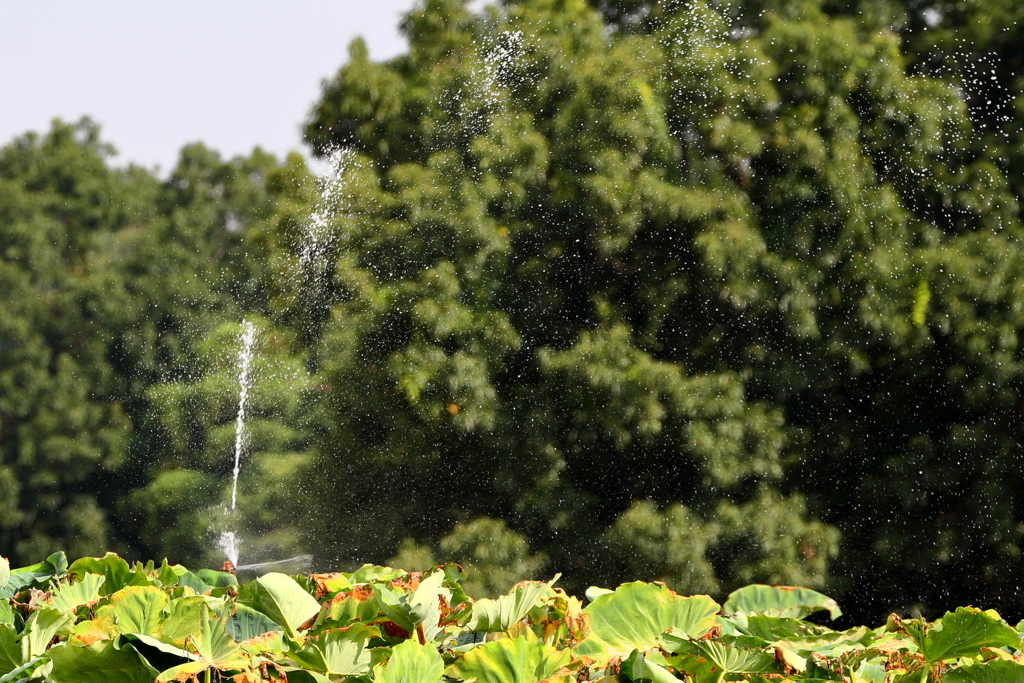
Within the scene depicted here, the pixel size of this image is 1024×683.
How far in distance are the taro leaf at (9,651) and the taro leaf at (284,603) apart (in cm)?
27

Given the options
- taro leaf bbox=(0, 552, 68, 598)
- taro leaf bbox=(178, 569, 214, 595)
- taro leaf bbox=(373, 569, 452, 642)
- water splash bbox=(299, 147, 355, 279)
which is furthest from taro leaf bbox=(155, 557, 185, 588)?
water splash bbox=(299, 147, 355, 279)

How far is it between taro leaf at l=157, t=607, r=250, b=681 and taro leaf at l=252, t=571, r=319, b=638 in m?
0.19

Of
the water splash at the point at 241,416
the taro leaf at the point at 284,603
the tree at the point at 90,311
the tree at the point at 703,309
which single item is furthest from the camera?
the tree at the point at 90,311

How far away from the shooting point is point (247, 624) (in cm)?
118

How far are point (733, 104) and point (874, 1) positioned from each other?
43.1 inches

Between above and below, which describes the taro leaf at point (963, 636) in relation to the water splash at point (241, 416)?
below

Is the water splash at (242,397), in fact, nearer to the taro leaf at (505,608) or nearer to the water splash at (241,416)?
the water splash at (241,416)

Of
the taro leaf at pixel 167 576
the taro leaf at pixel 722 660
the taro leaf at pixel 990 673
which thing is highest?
the taro leaf at pixel 167 576

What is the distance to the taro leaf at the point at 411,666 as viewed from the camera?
83 cm

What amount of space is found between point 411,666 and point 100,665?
0.28 m

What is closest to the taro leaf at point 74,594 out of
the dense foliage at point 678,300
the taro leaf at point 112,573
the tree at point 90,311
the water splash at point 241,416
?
the taro leaf at point 112,573

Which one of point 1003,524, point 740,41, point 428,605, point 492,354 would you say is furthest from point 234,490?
point 428,605

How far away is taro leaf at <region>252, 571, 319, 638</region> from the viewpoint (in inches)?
45.6

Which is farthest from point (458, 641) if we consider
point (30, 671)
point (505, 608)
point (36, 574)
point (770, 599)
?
point (36, 574)
